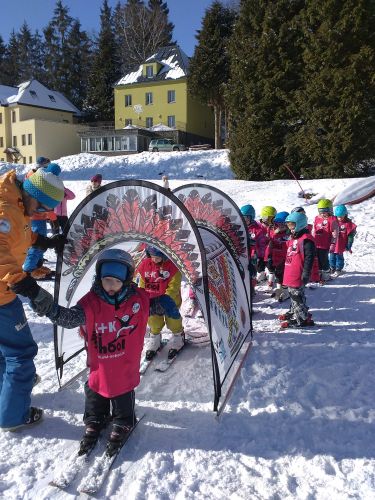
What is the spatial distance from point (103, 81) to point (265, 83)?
97.8 feet

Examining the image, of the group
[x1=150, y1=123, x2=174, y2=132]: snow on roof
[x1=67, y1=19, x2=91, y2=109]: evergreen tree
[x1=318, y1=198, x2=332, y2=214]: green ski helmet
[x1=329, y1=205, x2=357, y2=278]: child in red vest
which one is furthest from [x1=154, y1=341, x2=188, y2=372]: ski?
[x1=67, y1=19, x2=91, y2=109]: evergreen tree

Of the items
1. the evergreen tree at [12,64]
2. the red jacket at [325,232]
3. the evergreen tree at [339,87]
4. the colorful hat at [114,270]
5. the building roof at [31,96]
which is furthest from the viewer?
the evergreen tree at [12,64]

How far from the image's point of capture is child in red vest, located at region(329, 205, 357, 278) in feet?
27.5

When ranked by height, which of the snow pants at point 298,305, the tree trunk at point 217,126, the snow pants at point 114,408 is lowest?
the snow pants at point 114,408

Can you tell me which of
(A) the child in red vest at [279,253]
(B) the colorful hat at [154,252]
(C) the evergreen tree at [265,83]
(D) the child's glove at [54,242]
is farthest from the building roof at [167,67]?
(D) the child's glove at [54,242]

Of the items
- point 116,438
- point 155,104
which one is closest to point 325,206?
point 116,438

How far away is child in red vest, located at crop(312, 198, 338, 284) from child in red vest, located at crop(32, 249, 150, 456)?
5.75 m

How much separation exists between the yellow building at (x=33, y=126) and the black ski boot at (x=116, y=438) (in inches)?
1465

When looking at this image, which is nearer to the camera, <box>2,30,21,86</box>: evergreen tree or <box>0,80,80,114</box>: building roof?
<box>0,80,80,114</box>: building roof

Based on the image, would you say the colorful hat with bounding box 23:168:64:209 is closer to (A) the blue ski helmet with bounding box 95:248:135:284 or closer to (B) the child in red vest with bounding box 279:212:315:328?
(A) the blue ski helmet with bounding box 95:248:135:284

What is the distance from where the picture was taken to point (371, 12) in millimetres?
17578

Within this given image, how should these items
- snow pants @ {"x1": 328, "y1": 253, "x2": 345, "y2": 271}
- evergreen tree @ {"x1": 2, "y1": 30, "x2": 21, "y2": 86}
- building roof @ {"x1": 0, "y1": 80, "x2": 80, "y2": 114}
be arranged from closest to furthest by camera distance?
snow pants @ {"x1": 328, "y1": 253, "x2": 345, "y2": 271} → building roof @ {"x1": 0, "y1": 80, "x2": 80, "y2": 114} → evergreen tree @ {"x1": 2, "y1": 30, "x2": 21, "y2": 86}

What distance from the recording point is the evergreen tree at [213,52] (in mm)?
29312

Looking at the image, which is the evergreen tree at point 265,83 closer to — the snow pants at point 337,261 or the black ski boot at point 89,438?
the snow pants at point 337,261
